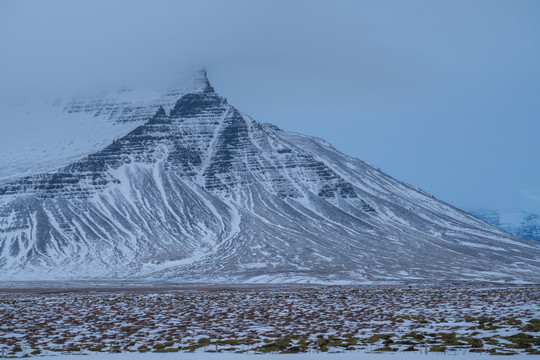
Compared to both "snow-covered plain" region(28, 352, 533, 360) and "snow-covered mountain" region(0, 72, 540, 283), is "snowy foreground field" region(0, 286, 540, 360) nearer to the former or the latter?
"snow-covered plain" region(28, 352, 533, 360)

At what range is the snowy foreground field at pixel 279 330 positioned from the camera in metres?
26.7

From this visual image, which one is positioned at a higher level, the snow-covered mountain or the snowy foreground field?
the snow-covered mountain

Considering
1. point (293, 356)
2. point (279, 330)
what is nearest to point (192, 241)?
point (279, 330)

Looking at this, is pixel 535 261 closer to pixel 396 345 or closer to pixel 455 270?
pixel 455 270

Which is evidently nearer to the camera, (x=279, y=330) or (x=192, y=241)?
(x=279, y=330)

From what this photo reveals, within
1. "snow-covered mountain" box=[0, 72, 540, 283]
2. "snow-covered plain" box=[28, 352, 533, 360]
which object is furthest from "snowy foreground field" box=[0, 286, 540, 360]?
"snow-covered mountain" box=[0, 72, 540, 283]

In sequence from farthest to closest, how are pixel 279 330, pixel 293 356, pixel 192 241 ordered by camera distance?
1. pixel 192 241
2. pixel 279 330
3. pixel 293 356

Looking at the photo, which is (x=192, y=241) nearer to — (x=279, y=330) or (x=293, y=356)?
(x=279, y=330)

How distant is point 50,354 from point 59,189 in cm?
16758

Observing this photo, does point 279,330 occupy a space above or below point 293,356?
above

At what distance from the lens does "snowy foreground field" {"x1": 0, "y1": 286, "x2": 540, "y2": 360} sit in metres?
26.7

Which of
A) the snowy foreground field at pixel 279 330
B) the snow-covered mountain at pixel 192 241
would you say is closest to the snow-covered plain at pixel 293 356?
the snowy foreground field at pixel 279 330

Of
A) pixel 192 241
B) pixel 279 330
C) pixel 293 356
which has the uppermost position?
pixel 192 241

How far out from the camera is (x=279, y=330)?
111 feet
